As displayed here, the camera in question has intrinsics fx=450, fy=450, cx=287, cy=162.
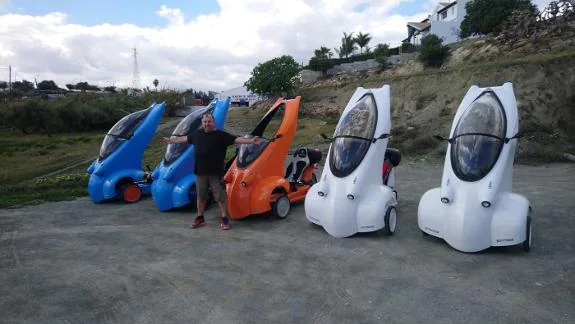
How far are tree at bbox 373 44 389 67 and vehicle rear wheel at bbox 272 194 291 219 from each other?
108 ft

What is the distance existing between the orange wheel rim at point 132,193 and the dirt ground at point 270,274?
132 centimetres

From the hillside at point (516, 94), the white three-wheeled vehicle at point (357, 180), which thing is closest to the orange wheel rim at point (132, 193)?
the white three-wheeled vehicle at point (357, 180)

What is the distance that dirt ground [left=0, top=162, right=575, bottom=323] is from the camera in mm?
3980

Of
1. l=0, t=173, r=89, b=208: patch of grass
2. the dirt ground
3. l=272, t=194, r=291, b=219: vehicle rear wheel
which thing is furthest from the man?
l=0, t=173, r=89, b=208: patch of grass

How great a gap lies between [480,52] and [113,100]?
24.4m

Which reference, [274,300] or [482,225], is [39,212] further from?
[482,225]

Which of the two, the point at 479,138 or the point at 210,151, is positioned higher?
the point at 479,138

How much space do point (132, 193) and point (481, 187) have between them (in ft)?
20.7

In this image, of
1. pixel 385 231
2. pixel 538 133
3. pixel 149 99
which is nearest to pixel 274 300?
pixel 385 231

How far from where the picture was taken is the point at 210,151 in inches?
263

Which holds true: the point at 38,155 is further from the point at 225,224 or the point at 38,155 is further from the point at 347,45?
the point at 347,45

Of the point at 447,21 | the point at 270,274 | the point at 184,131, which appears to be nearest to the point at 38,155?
the point at 184,131

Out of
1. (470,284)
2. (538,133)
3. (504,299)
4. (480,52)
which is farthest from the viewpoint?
(480,52)

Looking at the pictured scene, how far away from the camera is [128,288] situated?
180 inches
